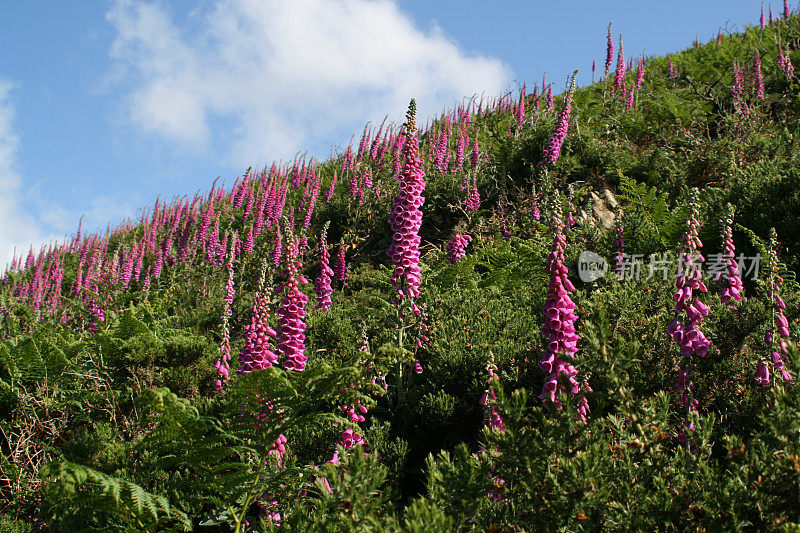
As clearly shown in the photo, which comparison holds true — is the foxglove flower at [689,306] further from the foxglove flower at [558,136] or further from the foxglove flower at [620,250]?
the foxglove flower at [558,136]

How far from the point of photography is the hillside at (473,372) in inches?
82.3

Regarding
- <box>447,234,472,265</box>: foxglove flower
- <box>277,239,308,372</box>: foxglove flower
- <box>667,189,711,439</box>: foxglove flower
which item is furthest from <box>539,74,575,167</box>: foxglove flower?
<box>277,239,308,372</box>: foxglove flower

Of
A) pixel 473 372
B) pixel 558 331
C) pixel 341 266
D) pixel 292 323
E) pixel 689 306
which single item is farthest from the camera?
pixel 341 266

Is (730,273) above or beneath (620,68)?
beneath

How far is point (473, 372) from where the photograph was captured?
397 cm

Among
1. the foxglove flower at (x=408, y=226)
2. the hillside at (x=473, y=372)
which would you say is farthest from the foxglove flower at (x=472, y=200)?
the foxglove flower at (x=408, y=226)

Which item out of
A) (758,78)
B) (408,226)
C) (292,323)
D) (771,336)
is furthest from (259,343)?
(758,78)

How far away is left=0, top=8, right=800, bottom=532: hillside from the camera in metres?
2.09

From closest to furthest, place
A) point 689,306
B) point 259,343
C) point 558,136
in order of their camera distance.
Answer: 1. point 689,306
2. point 259,343
3. point 558,136

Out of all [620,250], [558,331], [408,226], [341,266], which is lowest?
[558,331]

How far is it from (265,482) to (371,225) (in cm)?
755

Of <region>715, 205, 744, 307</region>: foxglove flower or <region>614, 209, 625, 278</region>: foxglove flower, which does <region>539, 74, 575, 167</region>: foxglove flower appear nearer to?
<region>614, 209, 625, 278</region>: foxglove flower

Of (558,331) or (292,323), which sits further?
(292,323)

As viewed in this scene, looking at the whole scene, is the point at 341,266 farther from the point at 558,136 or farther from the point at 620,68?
the point at 620,68
